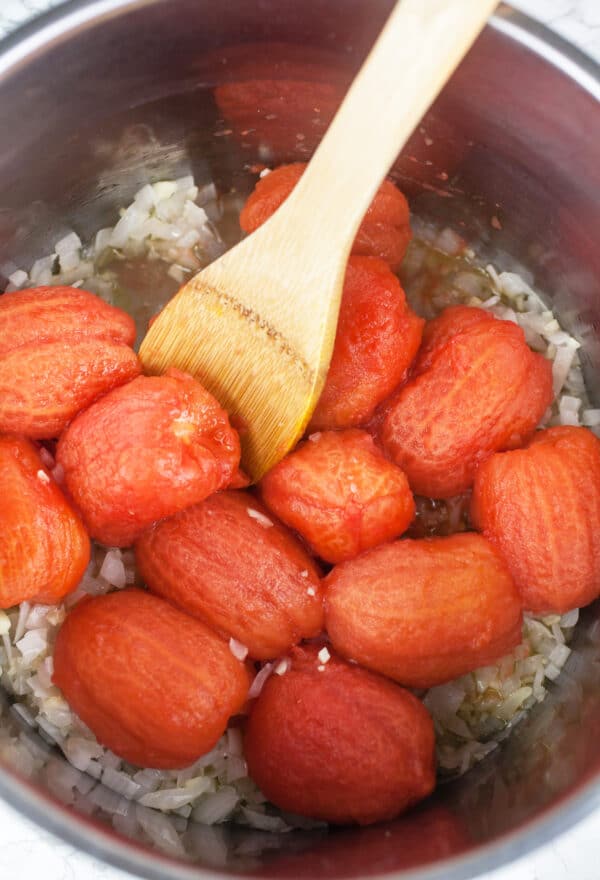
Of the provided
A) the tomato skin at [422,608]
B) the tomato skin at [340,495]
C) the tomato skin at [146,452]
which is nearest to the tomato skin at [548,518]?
the tomato skin at [422,608]

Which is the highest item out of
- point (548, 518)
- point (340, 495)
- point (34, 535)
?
point (548, 518)

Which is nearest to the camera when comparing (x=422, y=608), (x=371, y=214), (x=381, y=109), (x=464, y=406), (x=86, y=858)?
(x=86, y=858)

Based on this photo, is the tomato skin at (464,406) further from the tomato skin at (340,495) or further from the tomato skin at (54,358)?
the tomato skin at (54,358)

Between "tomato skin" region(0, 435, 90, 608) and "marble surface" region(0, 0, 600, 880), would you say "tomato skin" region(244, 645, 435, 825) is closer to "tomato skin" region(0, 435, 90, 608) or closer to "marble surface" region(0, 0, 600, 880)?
"marble surface" region(0, 0, 600, 880)

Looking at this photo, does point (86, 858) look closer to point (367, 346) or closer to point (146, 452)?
point (146, 452)

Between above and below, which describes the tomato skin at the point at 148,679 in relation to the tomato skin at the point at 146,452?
below

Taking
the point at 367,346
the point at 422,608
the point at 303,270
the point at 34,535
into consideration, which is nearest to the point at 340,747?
the point at 422,608
